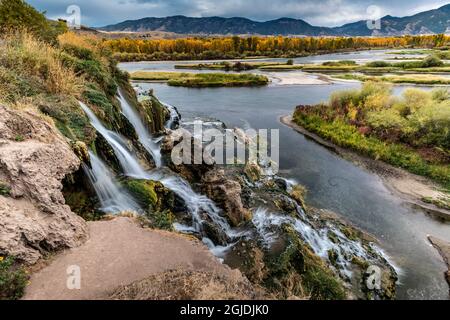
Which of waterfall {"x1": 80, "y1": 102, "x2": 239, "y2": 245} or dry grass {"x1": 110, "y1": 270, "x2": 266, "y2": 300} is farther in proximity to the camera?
waterfall {"x1": 80, "y1": 102, "x2": 239, "y2": 245}

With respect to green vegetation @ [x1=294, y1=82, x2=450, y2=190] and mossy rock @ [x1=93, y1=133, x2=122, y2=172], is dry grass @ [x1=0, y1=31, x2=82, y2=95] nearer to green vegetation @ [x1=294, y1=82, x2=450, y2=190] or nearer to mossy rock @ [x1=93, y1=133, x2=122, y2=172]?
mossy rock @ [x1=93, y1=133, x2=122, y2=172]

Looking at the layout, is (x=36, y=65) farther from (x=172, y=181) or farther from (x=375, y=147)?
(x=375, y=147)

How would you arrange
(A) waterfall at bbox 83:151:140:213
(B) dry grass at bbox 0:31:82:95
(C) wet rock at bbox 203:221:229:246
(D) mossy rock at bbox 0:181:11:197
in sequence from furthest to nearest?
(B) dry grass at bbox 0:31:82:95 < (C) wet rock at bbox 203:221:229:246 < (A) waterfall at bbox 83:151:140:213 < (D) mossy rock at bbox 0:181:11:197

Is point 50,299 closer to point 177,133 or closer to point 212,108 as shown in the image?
point 177,133

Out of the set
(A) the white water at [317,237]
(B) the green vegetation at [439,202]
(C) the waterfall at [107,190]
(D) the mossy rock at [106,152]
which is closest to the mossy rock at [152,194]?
(C) the waterfall at [107,190]

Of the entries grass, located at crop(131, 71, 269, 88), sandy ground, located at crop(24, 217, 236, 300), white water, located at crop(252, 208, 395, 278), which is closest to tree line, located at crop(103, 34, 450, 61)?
grass, located at crop(131, 71, 269, 88)

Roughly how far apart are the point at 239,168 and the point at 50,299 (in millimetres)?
11809

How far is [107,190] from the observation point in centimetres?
911

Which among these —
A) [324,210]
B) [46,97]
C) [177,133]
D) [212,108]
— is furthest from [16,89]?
[212,108]

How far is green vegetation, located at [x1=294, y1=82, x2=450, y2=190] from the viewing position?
62.8ft

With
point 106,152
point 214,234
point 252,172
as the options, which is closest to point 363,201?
point 252,172

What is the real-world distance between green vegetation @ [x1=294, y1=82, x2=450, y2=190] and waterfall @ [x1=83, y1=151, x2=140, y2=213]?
17288mm

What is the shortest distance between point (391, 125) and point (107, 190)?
73.1 feet

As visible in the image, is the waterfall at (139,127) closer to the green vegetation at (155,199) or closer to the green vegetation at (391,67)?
the green vegetation at (155,199)
